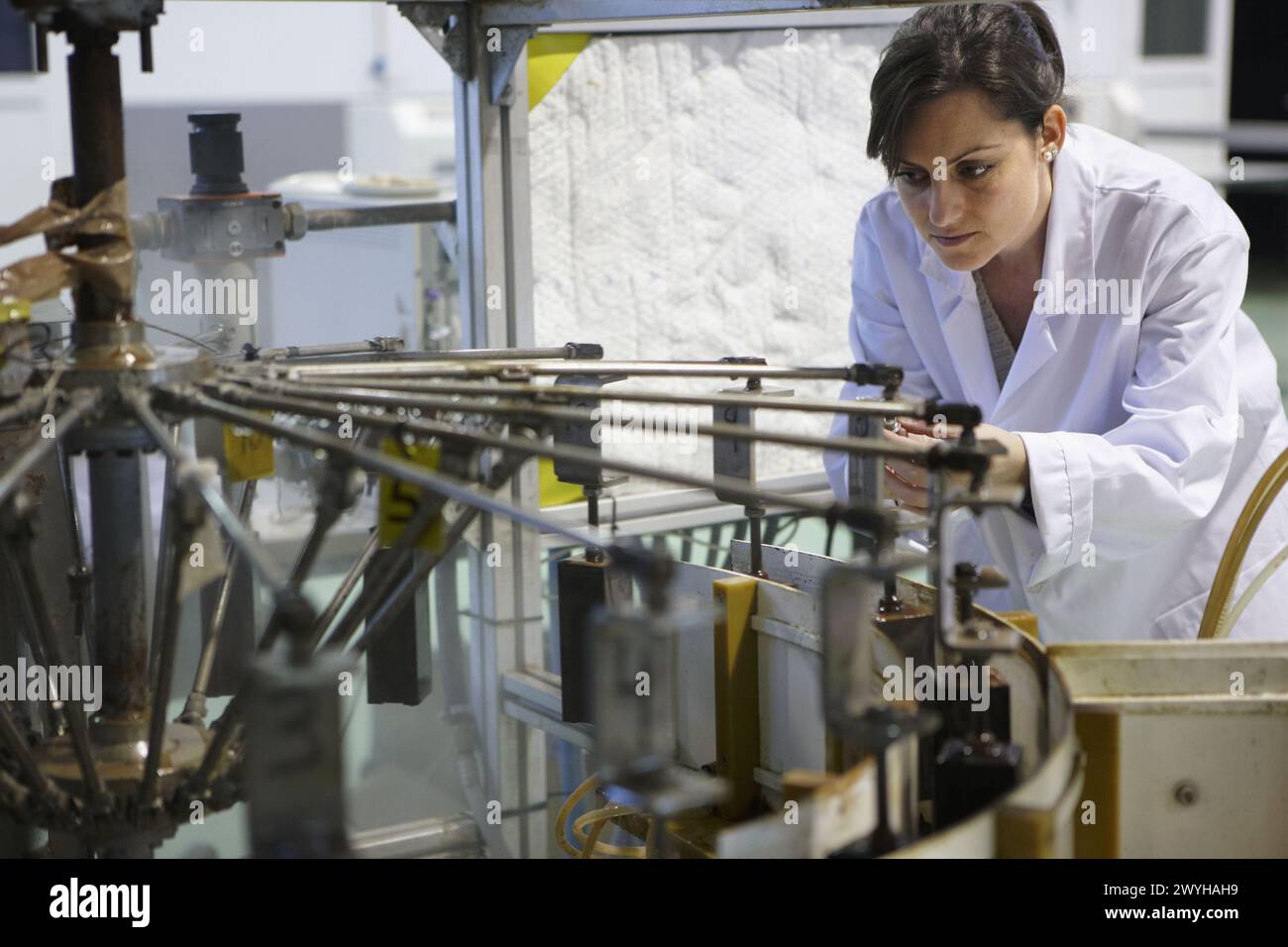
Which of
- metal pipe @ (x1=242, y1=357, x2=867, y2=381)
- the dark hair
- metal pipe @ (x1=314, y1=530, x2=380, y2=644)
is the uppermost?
the dark hair

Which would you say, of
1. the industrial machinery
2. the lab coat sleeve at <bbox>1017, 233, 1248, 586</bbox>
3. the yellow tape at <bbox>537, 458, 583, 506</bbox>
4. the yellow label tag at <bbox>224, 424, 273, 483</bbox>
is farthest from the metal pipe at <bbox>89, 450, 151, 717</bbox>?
the yellow tape at <bbox>537, 458, 583, 506</bbox>

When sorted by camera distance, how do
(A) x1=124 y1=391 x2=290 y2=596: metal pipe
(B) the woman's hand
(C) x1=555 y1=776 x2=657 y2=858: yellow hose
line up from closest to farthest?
(A) x1=124 y1=391 x2=290 y2=596: metal pipe, (C) x1=555 y1=776 x2=657 y2=858: yellow hose, (B) the woman's hand

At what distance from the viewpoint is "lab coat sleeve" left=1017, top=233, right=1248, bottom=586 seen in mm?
1396

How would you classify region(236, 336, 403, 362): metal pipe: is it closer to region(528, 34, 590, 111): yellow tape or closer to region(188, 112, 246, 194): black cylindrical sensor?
region(188, 112, 246, 194): black cylindrical sensor

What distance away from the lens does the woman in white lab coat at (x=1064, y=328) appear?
4.78 feet

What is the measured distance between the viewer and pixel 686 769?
4.38ft

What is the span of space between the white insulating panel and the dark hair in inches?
31.6

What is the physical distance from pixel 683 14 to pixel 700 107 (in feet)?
3.30

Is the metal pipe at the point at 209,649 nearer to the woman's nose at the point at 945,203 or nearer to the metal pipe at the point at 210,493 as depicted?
the metal pipe at the point at 210,493

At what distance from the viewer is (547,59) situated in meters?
2.18

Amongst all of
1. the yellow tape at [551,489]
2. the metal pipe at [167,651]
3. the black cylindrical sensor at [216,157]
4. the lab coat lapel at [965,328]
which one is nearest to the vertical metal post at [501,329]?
the yellow tape at [551,489]

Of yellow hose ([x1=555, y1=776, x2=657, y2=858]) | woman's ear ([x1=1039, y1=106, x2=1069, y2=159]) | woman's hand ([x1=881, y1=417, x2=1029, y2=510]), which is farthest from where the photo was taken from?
woman's ear ([x1=1039, y1=106, x2=1069, y2=159])

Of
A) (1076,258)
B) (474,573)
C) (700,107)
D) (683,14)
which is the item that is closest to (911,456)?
(683,14)

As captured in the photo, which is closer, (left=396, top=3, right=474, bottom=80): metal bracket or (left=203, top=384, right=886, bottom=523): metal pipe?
(left=203, top=384, right=886, bottom=523): metal pipe
